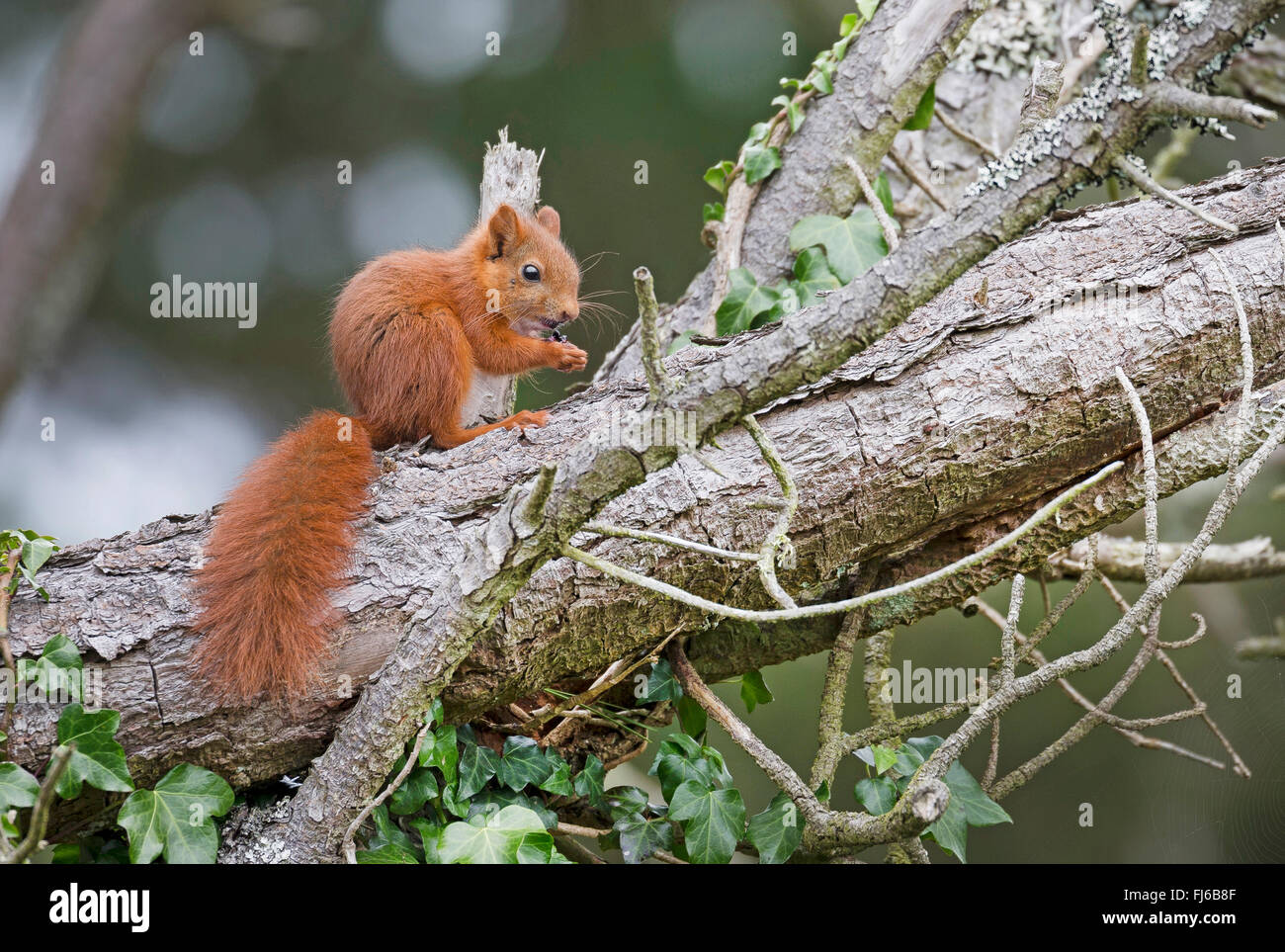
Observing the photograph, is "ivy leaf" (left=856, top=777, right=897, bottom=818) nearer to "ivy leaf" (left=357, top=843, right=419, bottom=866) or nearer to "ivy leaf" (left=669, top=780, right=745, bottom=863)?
"ivy leaf" (left=669, top=780, right=745, bottom=863)

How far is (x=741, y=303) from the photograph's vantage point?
263 centimetres

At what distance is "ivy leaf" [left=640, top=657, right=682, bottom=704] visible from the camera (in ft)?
6.80

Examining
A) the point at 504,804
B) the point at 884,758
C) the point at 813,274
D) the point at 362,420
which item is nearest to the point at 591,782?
the point at 504,804

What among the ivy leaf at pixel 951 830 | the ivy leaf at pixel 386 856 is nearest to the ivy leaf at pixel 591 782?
the ivy leaf at pixel 386 856

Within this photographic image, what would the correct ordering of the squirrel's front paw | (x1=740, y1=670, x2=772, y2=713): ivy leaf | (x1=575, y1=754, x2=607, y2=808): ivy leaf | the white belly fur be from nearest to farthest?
(x1=575, y1=754, x2=607, y2=808): ivy leaf
(x1=740, y1=670, x2=772, y2=713): ivy leaf
the squirrel's front paw
the white belly fur

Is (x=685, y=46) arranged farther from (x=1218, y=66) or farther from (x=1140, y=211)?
(x=1218, y=66)

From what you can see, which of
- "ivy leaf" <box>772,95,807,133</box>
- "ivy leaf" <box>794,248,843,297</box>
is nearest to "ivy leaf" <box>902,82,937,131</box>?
"ivy leaf" <box>772,95,807,133</box>

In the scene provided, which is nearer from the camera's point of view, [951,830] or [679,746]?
[951,830]

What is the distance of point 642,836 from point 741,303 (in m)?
1.33

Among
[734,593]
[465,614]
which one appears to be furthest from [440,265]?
[465,614]

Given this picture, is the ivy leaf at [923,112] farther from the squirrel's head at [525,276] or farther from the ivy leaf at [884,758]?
the ivy leaf at [884,758]

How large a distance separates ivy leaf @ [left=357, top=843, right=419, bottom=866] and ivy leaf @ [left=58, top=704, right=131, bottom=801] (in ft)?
1.25

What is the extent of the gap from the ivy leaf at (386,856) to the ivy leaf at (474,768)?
16 cm

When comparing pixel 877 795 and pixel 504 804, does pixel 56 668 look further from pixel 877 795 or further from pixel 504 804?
pixel 877 795
